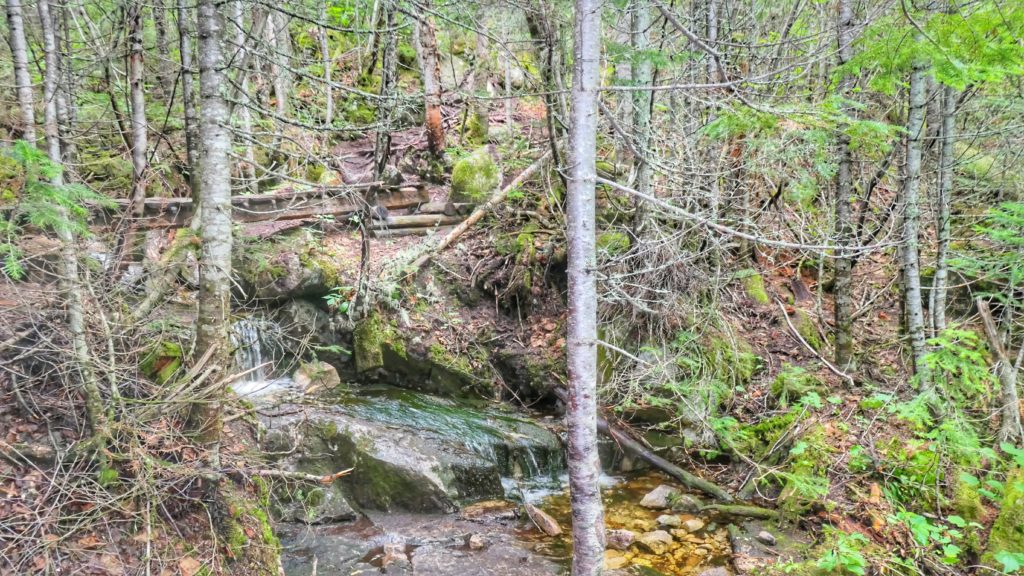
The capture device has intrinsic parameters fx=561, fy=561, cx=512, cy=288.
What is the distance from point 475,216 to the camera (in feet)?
33.4

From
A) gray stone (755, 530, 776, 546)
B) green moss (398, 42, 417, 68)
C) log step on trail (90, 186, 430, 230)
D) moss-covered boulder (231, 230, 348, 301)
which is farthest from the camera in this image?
green moss (398, 42, 417, 68)

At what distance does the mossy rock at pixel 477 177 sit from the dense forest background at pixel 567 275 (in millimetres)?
73

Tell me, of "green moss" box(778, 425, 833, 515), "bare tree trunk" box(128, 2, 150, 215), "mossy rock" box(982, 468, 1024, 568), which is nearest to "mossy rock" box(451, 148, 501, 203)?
"bare tree trunk" box(128, 2, 150, 215)

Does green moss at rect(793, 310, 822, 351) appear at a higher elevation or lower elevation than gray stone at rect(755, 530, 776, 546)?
higher

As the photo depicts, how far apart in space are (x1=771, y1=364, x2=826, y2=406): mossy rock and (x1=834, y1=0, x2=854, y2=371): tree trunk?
0.60 meters

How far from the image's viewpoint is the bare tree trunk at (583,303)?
12.7ft

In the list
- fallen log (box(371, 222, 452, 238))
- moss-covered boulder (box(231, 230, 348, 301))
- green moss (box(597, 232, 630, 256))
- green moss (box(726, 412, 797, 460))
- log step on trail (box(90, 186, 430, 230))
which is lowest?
green moss (box(726, 412, 797, 460))

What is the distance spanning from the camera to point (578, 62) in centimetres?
385

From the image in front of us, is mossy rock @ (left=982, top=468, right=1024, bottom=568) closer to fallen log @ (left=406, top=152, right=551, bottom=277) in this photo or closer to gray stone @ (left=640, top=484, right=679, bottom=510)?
gray stone @ (left=640, top=484, right=679, bottom=510)

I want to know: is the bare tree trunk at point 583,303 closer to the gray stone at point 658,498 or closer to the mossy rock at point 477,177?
the gray stone at point 658,498

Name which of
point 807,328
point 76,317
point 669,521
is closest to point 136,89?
point 76,317

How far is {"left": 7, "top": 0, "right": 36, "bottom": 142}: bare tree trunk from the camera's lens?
4504 mm

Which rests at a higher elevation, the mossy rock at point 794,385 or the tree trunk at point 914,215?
the tree trunk at point 914,215

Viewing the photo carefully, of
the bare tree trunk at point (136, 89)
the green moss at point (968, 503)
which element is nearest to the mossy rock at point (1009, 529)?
the green moss at point (968, 503)
